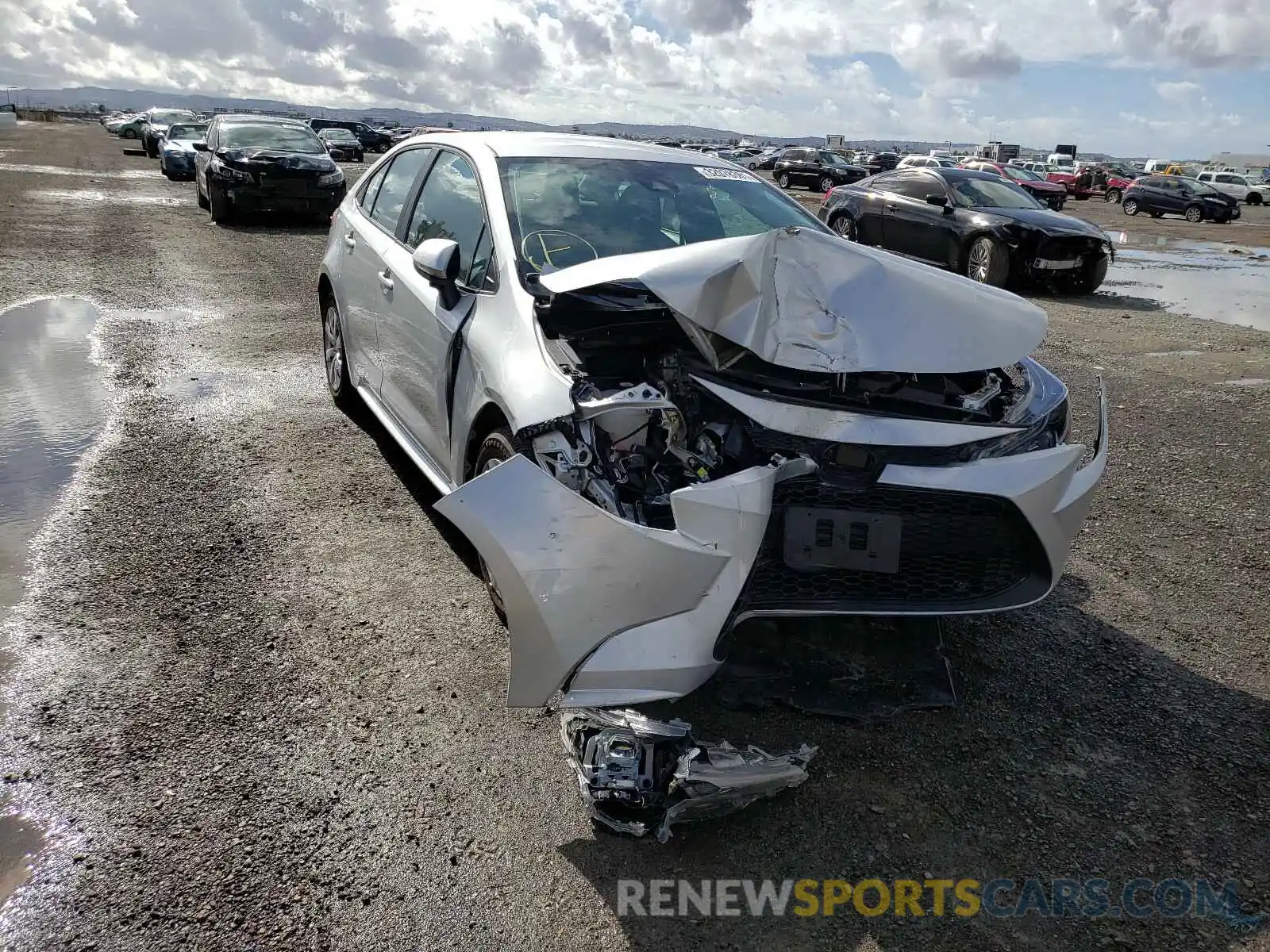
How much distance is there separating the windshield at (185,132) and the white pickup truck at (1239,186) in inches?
1590

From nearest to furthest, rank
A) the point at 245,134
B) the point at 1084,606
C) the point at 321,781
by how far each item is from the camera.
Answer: the point at 321,781 < the point at 1084,606 < the point at 245,134

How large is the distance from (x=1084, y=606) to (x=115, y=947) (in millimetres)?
3554

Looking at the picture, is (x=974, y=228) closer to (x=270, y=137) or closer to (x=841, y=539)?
(x=841, y=539)

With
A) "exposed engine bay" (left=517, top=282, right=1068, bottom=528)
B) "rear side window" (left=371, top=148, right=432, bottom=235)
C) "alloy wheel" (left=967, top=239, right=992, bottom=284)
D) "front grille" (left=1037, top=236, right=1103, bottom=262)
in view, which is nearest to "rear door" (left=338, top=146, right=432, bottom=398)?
"rear side window" (left=371, top=148, right=432, bottom=235)

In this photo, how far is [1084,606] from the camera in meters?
3.78

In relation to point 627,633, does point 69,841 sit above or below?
below

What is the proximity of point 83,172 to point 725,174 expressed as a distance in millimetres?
27234

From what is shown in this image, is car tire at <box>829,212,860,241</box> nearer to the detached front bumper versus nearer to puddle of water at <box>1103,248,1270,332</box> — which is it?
puddle of water at <box>1103,248,1270,332</box>

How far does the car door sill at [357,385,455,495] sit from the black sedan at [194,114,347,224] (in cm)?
1130

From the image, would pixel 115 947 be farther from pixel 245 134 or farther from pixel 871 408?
pixel 245 134

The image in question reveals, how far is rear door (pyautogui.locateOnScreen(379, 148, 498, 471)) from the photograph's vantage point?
11.6 feet

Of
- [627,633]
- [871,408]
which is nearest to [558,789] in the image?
[627,633]

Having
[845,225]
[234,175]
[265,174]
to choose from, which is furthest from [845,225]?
[234,175]

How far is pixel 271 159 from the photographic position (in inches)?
572
